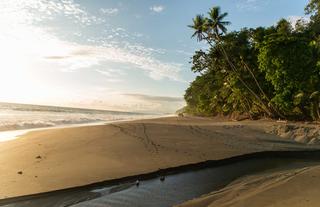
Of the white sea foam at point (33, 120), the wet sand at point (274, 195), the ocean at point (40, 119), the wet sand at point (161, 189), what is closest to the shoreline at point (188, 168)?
the wet sand at point (161, 189)

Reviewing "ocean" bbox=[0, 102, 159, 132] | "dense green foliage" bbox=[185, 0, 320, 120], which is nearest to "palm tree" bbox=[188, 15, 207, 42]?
"dense green foliage" bbox=[185, 0, 320, 120]

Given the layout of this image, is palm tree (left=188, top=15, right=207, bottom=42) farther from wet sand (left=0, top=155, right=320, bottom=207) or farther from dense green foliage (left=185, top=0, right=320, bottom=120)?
wet sand (left=0, top=155, right=320, bottom=207)

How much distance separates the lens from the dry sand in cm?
867

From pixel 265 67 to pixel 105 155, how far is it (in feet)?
62.9

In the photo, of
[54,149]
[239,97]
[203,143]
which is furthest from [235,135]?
[239,97]

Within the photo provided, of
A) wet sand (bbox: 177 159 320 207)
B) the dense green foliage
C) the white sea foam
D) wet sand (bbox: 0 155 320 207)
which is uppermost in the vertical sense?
the dense green foliage

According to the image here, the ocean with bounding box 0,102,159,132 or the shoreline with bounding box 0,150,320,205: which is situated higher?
the ocean with bounding box 0,102,159,132

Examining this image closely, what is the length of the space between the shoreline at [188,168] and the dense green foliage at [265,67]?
1256 cm

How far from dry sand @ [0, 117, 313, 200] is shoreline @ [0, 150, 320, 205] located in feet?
0.63

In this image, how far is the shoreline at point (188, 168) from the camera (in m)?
7.55

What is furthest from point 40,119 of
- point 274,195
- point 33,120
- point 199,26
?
point 274,195

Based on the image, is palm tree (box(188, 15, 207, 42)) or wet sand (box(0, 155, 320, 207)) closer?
wet sand (box(0, 155, 320, 207))

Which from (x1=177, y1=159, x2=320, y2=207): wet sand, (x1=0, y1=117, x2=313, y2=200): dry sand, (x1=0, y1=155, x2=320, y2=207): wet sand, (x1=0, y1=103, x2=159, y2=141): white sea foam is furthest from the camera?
(x1=0, y1=103, x2=159, y2=141): white sea foam

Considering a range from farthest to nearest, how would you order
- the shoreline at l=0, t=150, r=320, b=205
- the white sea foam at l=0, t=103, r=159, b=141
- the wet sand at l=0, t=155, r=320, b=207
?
the white sea foam at l=0, t=103, r=159, b=141, the shoreline at l=0, t=150, r=320, b=205, the wet sand at l=0, t=155, r=320, b=207
